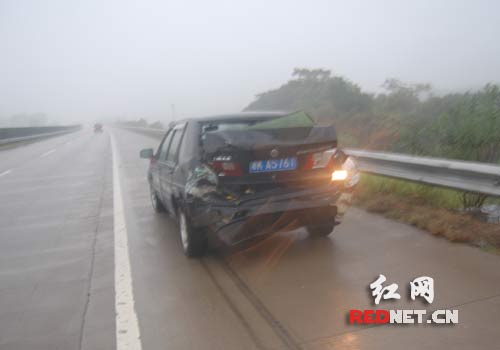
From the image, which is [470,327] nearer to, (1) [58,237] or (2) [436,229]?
(2) [436,229]

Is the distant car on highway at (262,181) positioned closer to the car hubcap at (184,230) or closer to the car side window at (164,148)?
the car hubcap at (184,230)

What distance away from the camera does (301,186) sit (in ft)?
15.8

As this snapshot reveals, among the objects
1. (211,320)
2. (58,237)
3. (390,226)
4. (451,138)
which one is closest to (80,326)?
(211,320)

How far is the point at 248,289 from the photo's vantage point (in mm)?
4273

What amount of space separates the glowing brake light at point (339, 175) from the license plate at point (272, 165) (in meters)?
0.49

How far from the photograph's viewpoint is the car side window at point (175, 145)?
19.9ft

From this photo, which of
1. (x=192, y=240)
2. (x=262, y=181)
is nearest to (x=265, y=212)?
(x=262, y=181)

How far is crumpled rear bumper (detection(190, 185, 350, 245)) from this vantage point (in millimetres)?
4617

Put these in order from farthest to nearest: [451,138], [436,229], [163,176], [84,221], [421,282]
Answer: [451,138] → [84,221] → [163,176] → [436,229] → [421,282]

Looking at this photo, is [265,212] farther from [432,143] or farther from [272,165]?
[432,143]

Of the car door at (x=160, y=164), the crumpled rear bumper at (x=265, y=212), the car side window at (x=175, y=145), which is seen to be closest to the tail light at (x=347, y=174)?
the crumpled rear bumper at (x=265, y=212)

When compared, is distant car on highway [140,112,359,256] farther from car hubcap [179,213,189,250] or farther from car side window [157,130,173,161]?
car side window [157,130,173,161]

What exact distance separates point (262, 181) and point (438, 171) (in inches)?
97.7

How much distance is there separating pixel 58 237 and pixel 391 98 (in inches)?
716
